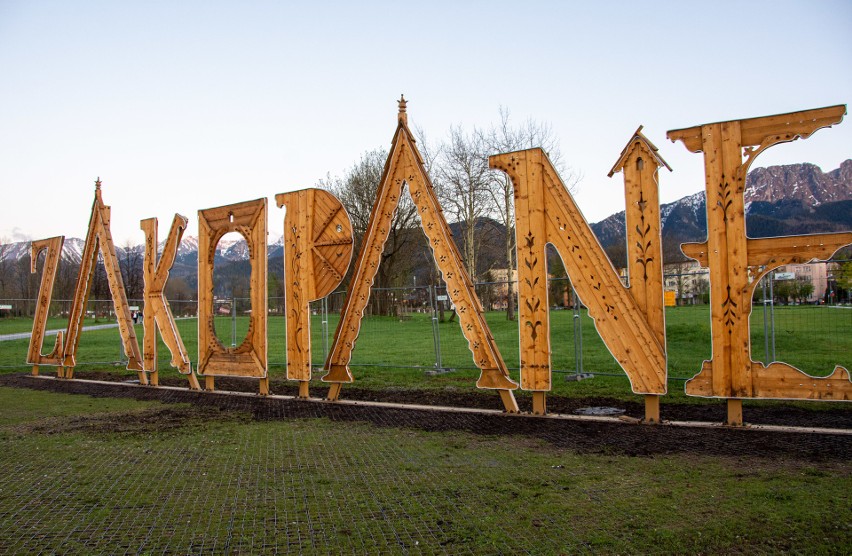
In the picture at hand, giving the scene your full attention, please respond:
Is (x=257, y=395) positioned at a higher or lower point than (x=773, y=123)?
lower

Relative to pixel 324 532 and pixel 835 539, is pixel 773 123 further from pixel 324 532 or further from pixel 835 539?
pixel 324 532

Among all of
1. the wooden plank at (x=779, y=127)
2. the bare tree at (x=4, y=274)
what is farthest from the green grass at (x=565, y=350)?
the bare tree at (x=4, y=274)

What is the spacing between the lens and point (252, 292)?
36.8 ft

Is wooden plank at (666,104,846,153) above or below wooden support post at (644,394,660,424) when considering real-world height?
above

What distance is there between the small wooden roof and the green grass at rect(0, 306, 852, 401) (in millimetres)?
4151

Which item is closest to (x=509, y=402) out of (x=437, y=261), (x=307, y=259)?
(x=437, y=261)

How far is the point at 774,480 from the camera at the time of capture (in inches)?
201

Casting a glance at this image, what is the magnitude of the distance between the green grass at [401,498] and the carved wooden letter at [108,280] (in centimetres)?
669

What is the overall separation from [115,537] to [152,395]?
8252mm

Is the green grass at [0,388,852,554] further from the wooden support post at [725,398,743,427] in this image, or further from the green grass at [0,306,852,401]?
the green grass at [0,306,852,401]

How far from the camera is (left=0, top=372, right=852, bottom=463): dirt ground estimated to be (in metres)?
6.32

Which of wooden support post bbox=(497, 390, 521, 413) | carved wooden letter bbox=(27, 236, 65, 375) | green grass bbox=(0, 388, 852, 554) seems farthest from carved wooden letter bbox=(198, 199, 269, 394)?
carved wooden letter bbox=(27, 236, 65, 375)

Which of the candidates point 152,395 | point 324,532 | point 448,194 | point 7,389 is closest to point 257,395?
point 152,395

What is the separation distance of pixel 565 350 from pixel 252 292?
30.8ft
